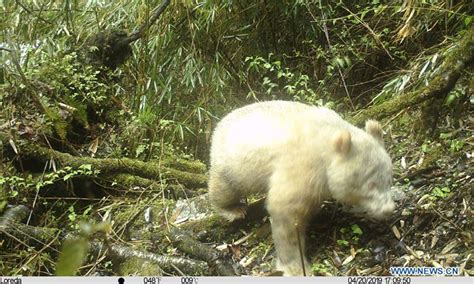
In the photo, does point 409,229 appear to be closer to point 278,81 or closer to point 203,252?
point 203,252

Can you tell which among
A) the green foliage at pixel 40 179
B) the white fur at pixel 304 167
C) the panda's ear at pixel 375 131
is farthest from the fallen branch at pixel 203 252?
the panda's ear at pixel 375 131

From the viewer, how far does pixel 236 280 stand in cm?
157

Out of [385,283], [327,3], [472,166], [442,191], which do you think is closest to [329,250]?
[385,283]

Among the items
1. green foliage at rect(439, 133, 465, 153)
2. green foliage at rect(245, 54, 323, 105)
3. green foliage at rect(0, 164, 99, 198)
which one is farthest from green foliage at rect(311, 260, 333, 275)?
green foliage at rect(0, 164, 99, 198)

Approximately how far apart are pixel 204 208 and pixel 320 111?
58 centimetres

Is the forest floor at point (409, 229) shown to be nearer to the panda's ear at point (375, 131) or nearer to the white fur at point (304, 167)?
the white fur at point (304, 167)

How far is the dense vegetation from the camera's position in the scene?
166 centimetres

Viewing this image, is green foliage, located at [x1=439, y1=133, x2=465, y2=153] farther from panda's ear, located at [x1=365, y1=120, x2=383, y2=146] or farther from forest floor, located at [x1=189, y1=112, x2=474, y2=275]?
panda's ear, located at [x1=365, y1=120, x2=383, y2=146]

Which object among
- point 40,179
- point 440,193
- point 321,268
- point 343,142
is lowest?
point 321,268

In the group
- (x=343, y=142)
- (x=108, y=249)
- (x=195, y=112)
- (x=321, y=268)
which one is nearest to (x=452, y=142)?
(x=343, y=142)

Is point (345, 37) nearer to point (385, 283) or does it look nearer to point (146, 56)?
point (146, 56)
